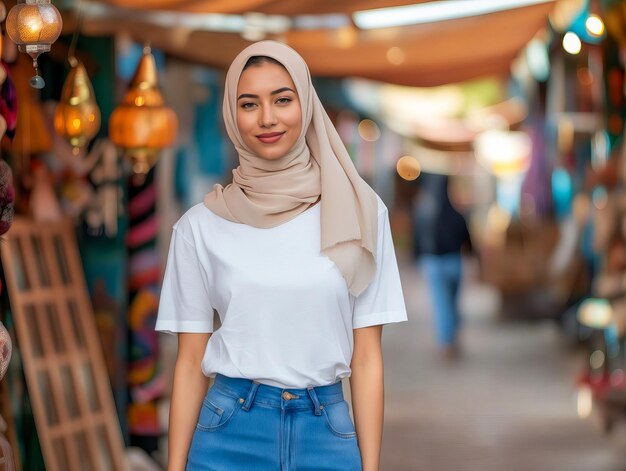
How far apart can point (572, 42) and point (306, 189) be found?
3.01 m

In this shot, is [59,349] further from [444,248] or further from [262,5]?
[444,248]

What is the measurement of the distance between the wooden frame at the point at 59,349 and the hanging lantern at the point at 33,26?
183 cm

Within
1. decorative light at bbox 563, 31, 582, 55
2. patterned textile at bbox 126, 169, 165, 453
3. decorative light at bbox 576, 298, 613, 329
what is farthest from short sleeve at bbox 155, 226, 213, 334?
decorative light at bbox 576, 298, 613, 329

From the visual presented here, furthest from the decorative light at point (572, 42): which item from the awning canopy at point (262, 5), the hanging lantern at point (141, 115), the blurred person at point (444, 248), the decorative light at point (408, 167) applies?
the decorative light at point (408, 167)

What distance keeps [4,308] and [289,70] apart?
2442mm

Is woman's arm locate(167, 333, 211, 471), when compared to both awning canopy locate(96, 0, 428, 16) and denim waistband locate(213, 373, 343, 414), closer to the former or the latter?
denim waistband locate(213, 373, 343, 414)

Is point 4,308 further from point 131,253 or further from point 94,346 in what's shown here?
point 131,253

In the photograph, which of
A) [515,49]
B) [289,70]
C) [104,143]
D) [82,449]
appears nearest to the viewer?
[289,70]

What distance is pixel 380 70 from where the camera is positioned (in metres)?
7.74

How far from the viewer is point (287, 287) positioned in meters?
2.93

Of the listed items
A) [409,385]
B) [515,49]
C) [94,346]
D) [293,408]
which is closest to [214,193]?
[293,408]

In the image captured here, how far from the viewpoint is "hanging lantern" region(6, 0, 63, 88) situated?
339 cm

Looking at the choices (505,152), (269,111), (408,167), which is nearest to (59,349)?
(269,111)

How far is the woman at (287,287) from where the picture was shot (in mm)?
2930
